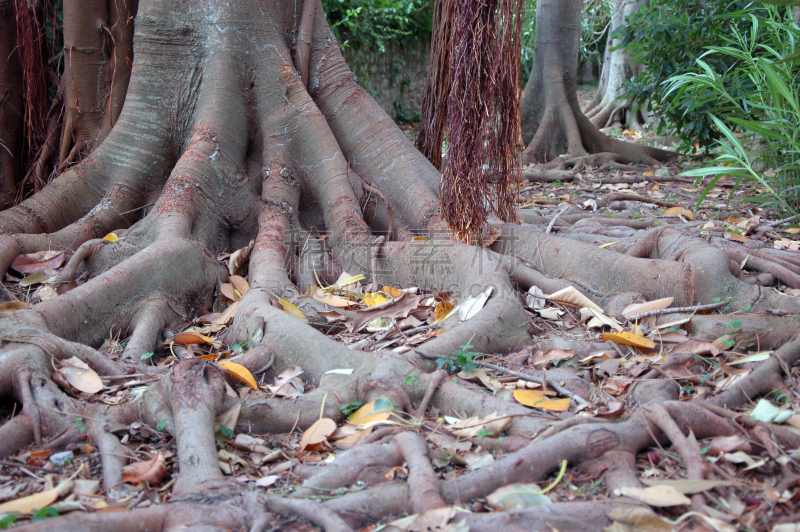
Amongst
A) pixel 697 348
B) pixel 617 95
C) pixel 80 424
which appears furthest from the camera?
pixel 617 95

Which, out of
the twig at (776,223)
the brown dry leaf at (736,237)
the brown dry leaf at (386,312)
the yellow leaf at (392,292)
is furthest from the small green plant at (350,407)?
the twig at (776,223)

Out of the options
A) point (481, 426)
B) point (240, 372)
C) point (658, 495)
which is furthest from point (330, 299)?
point (658, 495)

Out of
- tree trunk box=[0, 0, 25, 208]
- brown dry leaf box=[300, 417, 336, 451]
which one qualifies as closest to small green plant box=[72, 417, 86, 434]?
brown dry leaf box=[300, 417, 336, 451]

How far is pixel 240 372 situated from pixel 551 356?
1.07 metres

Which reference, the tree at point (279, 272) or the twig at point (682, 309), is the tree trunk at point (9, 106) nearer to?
the tree at point (279, 272)

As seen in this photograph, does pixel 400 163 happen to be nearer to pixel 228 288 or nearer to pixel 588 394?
pixel 228 288

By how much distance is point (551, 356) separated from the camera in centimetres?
203

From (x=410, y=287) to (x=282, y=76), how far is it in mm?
1466

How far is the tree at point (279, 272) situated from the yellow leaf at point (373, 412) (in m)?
0.03

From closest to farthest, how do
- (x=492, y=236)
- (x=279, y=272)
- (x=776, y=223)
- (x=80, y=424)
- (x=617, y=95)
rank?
(x=80, y=424) → (x=279, y=272) → (x=492, y=236) → (x=776, y=223) → (x=617, y=95)

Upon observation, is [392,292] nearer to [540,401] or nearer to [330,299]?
[330,299]

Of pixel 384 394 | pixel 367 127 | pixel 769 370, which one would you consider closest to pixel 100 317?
pixel 384 394

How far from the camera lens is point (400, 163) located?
10.6 ft

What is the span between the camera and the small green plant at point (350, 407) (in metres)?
1.72
